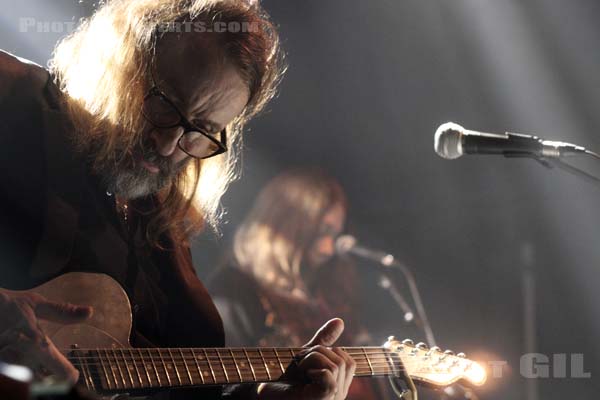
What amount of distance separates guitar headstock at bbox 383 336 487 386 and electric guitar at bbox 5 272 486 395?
0.45m

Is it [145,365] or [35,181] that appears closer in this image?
[145,365]

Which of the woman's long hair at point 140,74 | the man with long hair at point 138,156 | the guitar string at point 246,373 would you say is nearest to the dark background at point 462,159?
the woman's long hair at point 140,74

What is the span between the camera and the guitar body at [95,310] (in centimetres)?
191

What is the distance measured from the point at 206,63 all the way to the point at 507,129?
3.72m

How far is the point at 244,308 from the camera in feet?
15.2

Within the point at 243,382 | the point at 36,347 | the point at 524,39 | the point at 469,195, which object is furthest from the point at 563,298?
the point at 36,347

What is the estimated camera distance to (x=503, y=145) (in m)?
2.37

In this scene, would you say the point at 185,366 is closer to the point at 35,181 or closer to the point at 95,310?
the point at 95,310

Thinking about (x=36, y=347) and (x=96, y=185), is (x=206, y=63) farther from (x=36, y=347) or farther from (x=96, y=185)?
(x=36, y=347)

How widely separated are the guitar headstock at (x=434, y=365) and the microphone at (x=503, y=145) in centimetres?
69

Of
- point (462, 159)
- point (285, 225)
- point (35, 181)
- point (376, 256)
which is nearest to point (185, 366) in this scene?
point (35, 181)

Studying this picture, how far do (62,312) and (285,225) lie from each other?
3.53 meters

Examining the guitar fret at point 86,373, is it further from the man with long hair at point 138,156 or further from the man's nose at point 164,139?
the man's nose at point 164,139

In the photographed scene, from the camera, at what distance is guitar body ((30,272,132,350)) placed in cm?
191
